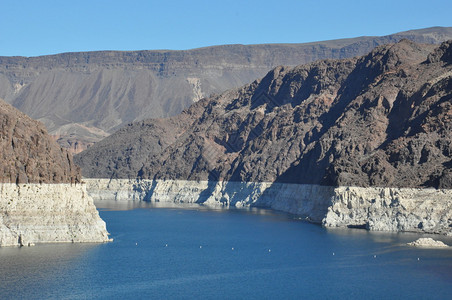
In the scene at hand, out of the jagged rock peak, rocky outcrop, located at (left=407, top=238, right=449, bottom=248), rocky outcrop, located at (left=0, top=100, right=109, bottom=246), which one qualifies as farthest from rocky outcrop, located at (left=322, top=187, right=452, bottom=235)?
the jagged rock peak

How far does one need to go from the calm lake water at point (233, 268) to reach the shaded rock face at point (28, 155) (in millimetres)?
8254

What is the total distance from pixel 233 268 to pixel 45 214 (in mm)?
23024

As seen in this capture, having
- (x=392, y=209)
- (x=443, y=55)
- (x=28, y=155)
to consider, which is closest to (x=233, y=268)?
(x=28, y=155)

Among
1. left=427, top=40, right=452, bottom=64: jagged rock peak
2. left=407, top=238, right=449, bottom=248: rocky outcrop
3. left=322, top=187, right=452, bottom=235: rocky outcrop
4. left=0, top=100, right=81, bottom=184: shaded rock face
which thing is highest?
left=427, top=40, right=452, bottom=64: jagged rock peak

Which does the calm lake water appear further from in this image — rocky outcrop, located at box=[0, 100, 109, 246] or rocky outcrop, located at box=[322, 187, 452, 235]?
rocky outcrop, located at box=[322, 187, 452, 235]

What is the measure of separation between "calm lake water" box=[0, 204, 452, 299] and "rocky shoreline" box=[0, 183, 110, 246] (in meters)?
1.59

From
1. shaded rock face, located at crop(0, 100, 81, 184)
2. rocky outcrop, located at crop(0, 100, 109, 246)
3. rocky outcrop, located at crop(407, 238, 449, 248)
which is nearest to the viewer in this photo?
rocky outcrop, located at crop(0, 100, 109, 246)

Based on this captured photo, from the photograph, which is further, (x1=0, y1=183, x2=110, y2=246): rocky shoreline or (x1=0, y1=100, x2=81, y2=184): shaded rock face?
(x1=0, y1=100, x2=81, y2=184): shaded rock face

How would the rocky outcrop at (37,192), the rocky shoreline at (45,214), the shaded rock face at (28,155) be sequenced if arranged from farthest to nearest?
the shaded rock face at (28,155)
the rocky outcrop at (37,192)
the rocky shoreline at (45,214)

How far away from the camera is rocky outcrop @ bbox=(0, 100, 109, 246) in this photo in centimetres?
9494

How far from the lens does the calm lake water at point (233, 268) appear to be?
8188 centimetres

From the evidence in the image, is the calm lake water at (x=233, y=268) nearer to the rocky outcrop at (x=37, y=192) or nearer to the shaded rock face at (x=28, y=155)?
the rocky outcrop at (x=37, y=192)

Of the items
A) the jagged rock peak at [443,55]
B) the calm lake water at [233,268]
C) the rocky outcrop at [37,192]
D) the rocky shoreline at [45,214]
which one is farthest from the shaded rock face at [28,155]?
the jagged rock peak at [443,55]

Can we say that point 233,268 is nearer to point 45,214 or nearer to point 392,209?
point 45,214
